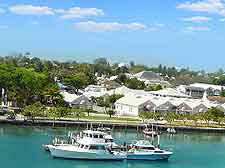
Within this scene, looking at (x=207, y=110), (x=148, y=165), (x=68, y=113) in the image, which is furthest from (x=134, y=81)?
(x=148, y=165)

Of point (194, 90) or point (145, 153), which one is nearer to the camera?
point (145, 153)

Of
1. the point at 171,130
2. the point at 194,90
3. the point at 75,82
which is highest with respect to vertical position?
the point at 75,82

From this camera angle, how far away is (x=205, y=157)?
139 feet

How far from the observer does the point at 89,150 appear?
37.3 metres

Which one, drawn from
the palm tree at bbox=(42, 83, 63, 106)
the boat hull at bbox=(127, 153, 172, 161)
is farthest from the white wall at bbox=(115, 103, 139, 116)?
the boat hull at bbox=(127, 153, 172, 161)

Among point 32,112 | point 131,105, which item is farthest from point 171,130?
point 131,105

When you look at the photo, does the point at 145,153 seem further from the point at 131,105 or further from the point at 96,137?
the point at 131,105

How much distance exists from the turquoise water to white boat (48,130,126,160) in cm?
42

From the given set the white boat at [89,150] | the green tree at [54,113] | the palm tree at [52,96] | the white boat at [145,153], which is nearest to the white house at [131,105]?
the palm tree at [52,96]

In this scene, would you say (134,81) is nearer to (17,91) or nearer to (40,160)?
(17,91)

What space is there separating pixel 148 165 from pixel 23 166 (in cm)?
819

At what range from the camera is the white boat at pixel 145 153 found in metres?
38.5

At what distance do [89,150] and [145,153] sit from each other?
3835 mm

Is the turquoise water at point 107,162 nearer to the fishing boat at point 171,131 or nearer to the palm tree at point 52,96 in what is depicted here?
the fishing boat at point 171,131
